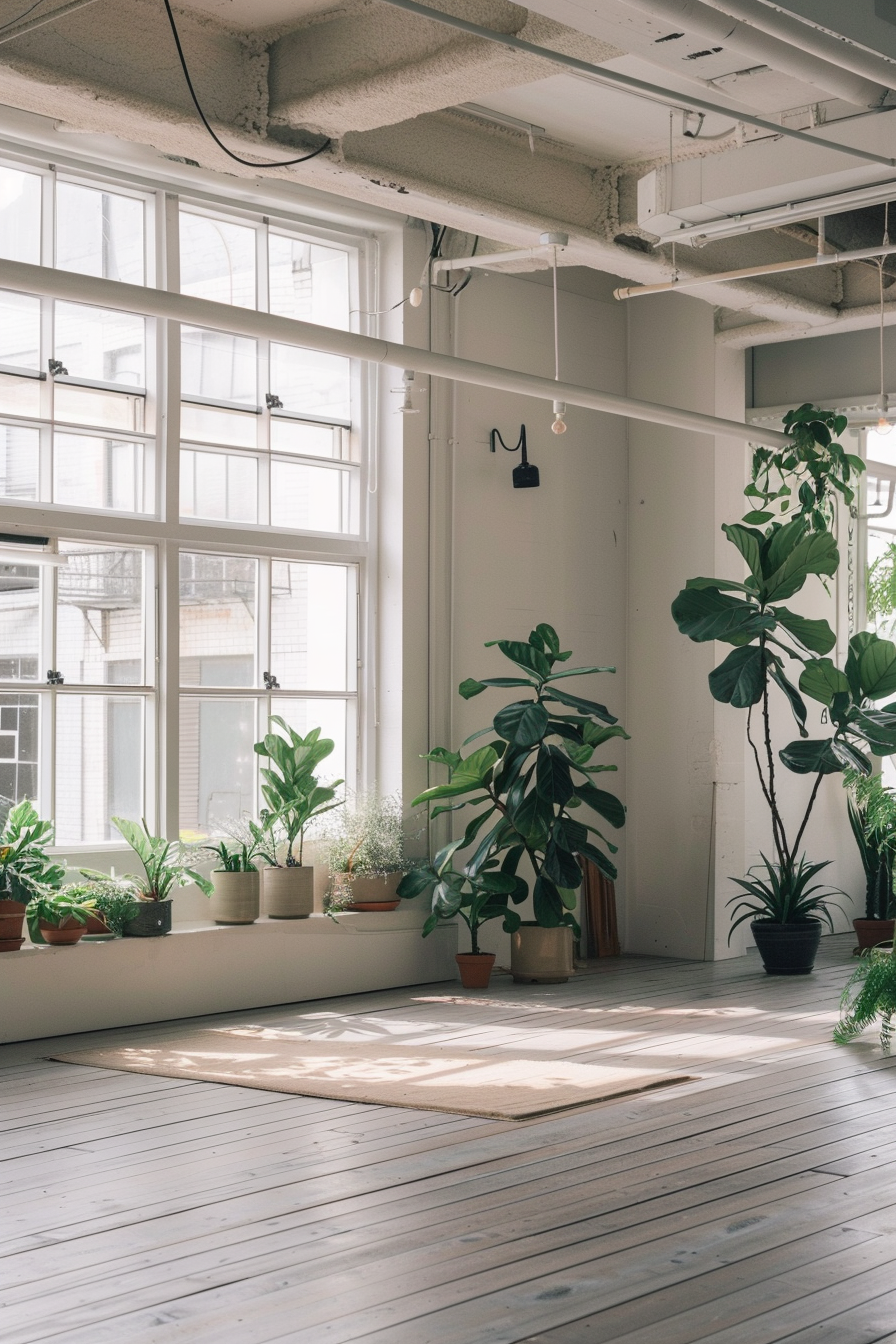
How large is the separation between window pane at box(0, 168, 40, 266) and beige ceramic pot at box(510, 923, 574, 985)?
4.05 metres

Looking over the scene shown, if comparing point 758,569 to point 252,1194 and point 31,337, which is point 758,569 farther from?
point 252,1194

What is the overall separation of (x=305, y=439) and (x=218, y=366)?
628mm

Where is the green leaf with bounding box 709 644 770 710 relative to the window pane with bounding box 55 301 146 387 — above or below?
below

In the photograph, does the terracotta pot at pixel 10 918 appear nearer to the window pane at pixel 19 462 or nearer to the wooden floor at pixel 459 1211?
the wooden floor at pixel 459 1211

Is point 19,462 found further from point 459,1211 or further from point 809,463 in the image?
point 809,463

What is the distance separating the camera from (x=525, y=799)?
307 inches

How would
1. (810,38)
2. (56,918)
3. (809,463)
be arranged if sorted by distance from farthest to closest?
(809,463) < (56,918) < (810,38)

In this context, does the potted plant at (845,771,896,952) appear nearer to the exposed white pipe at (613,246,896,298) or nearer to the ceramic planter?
the ceramic planter

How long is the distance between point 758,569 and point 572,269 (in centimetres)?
213

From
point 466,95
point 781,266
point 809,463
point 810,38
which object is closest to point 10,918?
point 466,95

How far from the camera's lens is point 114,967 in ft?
22.1

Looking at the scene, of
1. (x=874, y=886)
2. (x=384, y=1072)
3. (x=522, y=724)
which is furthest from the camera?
(x=874, y=886)

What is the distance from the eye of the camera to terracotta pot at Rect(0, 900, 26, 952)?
20.9 feet

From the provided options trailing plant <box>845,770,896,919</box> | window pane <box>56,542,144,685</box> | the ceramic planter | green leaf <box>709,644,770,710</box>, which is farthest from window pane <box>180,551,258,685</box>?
trailing plant <box>845,770,896,919</box>
